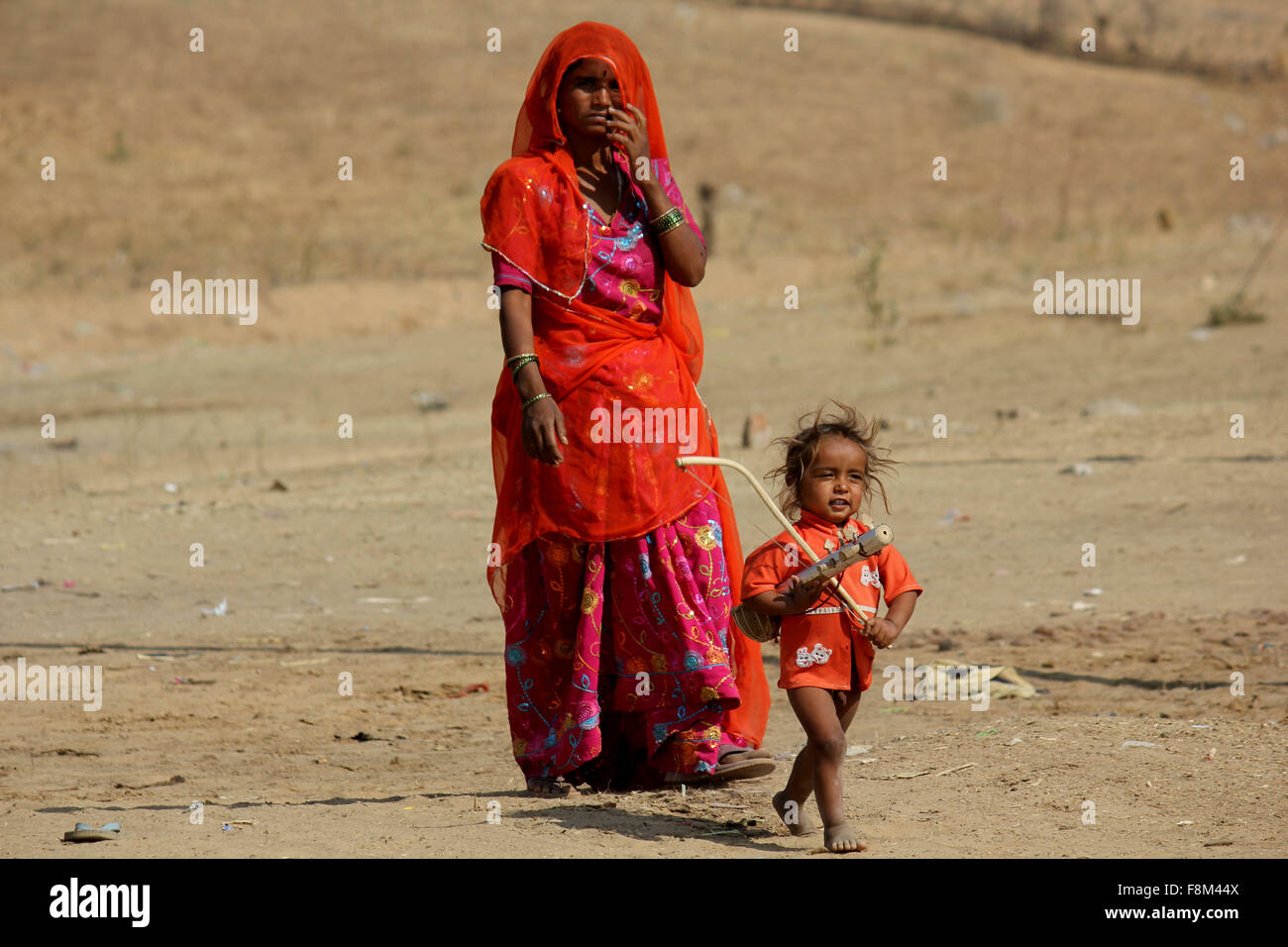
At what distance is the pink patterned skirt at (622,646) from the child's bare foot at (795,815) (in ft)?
1.69

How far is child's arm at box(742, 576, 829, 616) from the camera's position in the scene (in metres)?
3.31

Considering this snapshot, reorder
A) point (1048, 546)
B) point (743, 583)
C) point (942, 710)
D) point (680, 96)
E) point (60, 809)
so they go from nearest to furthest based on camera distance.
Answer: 1. point (743, 583)
2. point (60, 809)
3. point (942, 710)
4. point (1048, 546)
5. point (680, 96)

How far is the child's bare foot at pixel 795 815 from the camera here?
3547 mm

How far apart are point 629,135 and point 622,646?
1339 mm

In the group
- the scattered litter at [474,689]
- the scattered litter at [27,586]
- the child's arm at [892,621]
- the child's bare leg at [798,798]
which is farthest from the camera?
the scattered litter at [27,586]

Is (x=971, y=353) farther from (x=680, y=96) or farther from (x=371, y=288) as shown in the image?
(x=680, y=96)

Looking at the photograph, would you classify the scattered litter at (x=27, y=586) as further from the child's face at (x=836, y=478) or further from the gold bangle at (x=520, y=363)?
the child's face at (x=836, y=478)

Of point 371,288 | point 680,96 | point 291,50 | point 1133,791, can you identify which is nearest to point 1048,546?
point 1133,791

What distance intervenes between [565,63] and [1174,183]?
74.4 feet

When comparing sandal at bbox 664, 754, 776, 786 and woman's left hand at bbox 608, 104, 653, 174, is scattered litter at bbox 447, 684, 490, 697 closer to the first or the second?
sandal at bbox 664, 754, 776, 786

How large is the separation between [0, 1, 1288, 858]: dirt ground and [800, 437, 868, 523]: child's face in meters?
0.76

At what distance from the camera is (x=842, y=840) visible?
10.9 feet

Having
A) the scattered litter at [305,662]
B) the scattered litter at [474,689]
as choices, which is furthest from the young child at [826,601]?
the scattered litter at [305,662]

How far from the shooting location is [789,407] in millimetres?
12547
